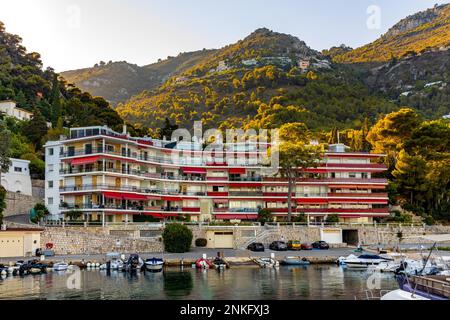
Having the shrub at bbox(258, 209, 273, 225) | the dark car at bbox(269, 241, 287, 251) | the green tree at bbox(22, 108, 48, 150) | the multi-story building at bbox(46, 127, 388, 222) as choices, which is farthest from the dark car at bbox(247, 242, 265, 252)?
the green tree at bbox(22, 108, 48, 150)

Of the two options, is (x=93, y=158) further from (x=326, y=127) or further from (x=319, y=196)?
(x=326, y=127)

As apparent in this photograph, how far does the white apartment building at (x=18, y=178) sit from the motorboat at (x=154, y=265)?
1274 inches

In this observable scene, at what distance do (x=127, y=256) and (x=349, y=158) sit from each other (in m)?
43.7

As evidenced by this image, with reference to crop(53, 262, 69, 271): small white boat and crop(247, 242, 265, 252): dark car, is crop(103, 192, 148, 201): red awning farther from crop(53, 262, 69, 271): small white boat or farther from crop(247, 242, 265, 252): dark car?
crop(53, 262, 69, 271): small white boat

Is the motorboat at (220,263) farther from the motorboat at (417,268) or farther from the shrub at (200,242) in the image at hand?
the motorboat at (417,268)

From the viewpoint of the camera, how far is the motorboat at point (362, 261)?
58.2 meters

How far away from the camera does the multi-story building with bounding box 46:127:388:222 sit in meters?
76.6

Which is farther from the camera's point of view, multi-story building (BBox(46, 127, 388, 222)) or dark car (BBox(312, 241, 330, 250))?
multi-story building (BBox(46, 127, 388, 222))

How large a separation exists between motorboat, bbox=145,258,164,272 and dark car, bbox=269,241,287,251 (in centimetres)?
1836

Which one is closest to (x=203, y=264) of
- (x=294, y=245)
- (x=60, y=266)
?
(x=60, y=266)

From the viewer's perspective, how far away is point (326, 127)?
13550 cm

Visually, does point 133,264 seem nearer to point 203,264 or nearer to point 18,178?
point 203,264
